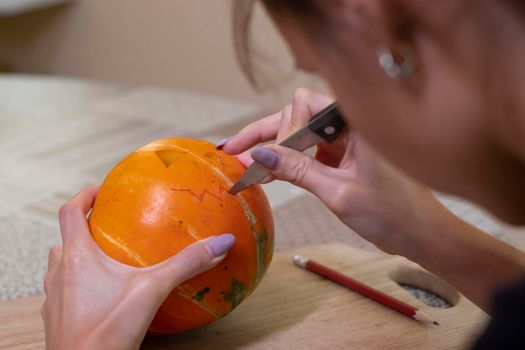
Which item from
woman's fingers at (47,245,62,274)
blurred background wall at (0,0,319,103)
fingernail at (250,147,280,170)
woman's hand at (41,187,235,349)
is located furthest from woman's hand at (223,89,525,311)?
blurred background wall at (0,0,319,103)

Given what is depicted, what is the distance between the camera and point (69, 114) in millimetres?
1752

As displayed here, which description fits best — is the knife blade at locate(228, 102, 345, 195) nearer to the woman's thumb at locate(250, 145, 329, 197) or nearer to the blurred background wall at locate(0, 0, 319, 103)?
the woman's thumb at locate(250, 145, 329, 197)

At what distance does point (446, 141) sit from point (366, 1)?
0.34ft

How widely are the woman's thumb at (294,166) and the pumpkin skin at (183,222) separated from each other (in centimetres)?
6

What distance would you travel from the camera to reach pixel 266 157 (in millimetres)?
787

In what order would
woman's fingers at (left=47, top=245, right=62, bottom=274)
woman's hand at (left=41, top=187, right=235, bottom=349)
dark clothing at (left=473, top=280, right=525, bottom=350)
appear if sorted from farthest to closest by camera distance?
woman's fingers at (left=47, top=245, right=62, bottom=274), woman's hand at (left=41, top=187, right=235, bottom=349), dark clothing at (left=473, top=280, right=525, bottom=350)

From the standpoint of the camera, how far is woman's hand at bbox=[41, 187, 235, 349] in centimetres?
74

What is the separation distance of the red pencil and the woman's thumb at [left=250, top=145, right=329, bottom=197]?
214 millimetres

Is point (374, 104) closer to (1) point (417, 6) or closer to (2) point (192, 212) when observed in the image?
(1) point (417, 6)

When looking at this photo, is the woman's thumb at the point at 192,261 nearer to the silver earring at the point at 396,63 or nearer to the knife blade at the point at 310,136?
the knife blade at the point at 310,136

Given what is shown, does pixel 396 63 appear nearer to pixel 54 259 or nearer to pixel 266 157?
pixel 266 157

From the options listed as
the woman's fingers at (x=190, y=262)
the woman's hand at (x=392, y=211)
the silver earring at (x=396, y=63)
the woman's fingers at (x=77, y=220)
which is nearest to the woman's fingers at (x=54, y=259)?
the woman's fingers at (x=77, y=220)

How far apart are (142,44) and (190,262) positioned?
2.22 m

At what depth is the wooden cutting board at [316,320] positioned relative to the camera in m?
0.85
